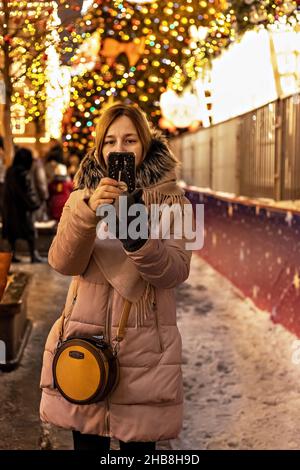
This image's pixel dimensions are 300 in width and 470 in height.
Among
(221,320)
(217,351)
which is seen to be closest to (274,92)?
(221,320)

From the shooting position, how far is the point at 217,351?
7.01 meters

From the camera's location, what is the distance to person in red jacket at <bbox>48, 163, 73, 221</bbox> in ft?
54.3

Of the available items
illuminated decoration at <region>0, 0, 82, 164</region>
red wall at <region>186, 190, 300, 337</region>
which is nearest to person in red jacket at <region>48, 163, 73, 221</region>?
red wall at <region>186, 190, 300, 337</region>

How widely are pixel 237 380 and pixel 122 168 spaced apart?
11.9 feet

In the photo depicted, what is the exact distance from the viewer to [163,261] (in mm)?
2885

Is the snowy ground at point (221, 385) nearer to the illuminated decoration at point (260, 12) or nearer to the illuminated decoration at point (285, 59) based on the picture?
the illuminated decoration at point (285, 59)

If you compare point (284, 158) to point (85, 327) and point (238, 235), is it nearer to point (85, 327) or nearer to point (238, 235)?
point (238, 235)

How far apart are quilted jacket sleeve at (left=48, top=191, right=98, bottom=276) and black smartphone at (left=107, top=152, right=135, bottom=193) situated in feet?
0.54

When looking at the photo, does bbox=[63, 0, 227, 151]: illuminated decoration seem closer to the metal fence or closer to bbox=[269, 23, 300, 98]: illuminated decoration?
the metal fence

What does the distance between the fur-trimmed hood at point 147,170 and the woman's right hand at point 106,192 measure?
0.26m

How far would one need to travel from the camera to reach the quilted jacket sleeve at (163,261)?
9.23 ft

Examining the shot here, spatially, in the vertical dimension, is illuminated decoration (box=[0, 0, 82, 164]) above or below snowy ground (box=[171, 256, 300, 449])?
above

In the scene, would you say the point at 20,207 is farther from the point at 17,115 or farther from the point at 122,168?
the point at 122,168

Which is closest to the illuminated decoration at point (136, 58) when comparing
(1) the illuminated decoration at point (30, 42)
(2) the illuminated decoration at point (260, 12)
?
(2) the illuminated decoration at point (260, 12)
